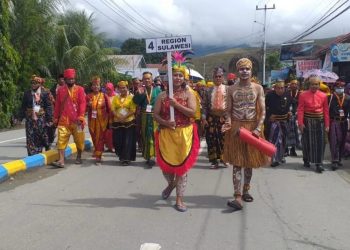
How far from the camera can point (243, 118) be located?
21.9 ft

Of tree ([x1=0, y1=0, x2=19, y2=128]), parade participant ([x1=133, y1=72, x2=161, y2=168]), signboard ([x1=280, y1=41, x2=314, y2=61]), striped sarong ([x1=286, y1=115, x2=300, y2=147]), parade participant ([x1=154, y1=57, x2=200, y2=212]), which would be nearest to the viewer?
parade participant ([x1=154, y1=57, x2=200, y2=212])

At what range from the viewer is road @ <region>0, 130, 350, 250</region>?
206 inches

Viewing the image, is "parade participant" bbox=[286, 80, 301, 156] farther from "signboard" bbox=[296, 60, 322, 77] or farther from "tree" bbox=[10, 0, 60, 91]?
"signboard" bbox=[296, 60, 322, 77]

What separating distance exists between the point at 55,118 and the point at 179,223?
4.67 metres

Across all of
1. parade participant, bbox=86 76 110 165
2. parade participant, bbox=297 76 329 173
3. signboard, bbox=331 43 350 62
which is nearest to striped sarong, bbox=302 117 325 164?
parade participant, bbox=297 76 329 173

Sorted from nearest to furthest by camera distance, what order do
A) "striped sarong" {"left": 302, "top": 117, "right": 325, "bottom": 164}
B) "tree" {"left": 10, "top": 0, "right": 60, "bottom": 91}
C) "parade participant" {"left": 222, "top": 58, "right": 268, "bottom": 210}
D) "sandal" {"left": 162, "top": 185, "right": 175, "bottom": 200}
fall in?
"parade participant" {"left": 222, "top": 58, "right": 268, "bottom": 210}, "sandal" {"left": 162, "top": 185, "right": 175, "bottom": 200}, "striped sarong" {"left": 302, "top": 117, "right": 325, "bottom": 164}, "tree" {"left": 10, "top": 0, "right": 60, "bottom": 91}

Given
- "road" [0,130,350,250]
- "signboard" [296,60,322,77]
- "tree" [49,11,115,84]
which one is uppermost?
"tree" [49,11,115,84]

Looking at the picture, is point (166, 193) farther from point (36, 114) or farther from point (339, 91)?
point (339, 91)

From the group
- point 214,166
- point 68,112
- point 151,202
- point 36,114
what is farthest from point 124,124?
point 151,202

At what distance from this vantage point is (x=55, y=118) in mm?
9688

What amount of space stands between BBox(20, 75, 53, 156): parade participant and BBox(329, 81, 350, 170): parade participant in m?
5.74

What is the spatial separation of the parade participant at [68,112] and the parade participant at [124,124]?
2.61 ft

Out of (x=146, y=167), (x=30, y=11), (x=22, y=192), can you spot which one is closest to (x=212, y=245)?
(x=22, y=192)

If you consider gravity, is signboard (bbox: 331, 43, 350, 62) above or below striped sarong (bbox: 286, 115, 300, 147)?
above
